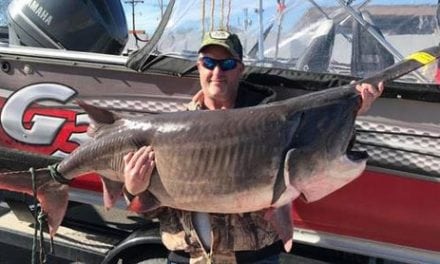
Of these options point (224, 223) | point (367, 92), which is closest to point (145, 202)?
point (224, 223)

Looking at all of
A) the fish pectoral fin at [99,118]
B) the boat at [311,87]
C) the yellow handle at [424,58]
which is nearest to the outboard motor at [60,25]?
the boat at [311,87]

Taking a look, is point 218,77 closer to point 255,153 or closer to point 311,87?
point 255,153

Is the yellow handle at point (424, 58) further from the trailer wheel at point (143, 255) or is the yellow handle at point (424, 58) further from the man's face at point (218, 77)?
the trailer wheel at point (143, 255)

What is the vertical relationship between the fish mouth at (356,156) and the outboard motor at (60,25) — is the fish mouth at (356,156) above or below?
below

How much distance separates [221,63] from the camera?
8.23 feet

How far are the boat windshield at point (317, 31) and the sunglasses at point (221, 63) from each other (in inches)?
26.5

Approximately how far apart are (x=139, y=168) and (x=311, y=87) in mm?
983

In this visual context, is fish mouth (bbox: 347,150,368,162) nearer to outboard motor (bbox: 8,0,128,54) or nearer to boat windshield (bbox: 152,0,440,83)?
boat windshield (bbox: 152,0,440,83)

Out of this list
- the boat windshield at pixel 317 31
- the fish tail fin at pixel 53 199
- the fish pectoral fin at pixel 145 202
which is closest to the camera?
the fish pectoral fin at pixel 145 202

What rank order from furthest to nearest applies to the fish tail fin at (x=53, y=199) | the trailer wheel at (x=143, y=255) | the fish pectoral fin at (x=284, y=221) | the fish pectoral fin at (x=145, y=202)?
the trailer wheel at (x=143, y=255), the fish tail fin at (x=53, y=199), the fish pectoral fin at (x=145, y=202), the fish pectoral fin at (x=284, y=221)

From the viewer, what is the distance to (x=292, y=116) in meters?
2.27

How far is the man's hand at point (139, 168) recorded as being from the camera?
2.35 meters

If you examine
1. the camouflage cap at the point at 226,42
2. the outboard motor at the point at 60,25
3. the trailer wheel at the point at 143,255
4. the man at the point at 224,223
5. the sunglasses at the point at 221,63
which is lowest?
the trailer wheel at the point at 143,255

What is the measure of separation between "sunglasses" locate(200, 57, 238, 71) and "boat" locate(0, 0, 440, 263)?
0.49m
